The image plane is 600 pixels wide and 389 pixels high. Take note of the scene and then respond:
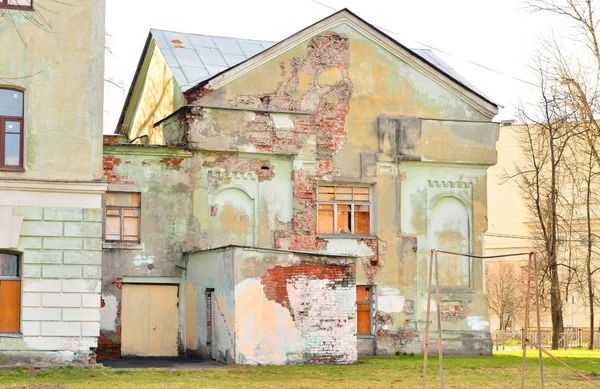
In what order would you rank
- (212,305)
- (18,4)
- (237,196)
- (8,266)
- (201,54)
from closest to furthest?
(8,266) → (18,4) → (212,305) → (237,196) → (201,54)

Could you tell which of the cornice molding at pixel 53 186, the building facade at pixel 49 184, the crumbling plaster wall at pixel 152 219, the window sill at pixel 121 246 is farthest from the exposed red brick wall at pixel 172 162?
the cornice molding at pixel 53 186

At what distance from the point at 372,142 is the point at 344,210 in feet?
7.10

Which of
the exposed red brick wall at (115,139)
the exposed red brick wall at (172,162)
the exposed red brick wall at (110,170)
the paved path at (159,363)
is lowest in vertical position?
the paved path at (159,363)

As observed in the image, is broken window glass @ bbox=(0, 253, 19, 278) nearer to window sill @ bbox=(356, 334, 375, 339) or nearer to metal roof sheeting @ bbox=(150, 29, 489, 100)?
metal roof sheeting @ bbox=(150, 29, 489, 100)

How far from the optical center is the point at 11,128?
22031 mm

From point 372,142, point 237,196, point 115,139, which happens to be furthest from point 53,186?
point 115,139

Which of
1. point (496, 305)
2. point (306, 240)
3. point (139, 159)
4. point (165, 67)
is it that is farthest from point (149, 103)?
point (496, 305)

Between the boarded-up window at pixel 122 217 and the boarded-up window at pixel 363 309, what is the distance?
264 inches

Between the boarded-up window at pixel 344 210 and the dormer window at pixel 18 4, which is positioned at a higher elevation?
the dormer window at pixel 18 4

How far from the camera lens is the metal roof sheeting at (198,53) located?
96.5 feet

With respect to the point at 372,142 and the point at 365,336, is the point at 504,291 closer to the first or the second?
the point at 365,336

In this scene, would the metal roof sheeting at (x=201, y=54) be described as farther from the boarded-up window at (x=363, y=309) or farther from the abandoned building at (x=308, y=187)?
the boarded-up window at (x=363, y=309)

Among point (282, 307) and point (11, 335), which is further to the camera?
point (282, 307)

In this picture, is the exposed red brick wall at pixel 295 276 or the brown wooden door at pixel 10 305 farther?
the exposed red brick wall at pixel 295 276
